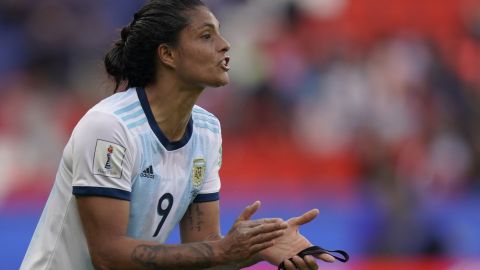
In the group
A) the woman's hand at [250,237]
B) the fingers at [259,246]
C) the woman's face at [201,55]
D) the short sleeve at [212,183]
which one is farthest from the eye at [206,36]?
the fingers at [259,246]

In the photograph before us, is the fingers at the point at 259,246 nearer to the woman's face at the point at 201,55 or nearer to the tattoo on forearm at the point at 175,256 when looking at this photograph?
the tattoo on forearm at the point at 175,256

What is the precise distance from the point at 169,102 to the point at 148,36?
0.94 feet

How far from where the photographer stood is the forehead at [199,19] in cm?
412

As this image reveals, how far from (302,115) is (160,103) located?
6.68 metres

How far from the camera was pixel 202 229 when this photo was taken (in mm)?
4359

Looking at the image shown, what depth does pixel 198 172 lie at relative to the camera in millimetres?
4277

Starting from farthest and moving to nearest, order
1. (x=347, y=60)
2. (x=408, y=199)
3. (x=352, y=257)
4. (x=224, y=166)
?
(x=347, y=60) < (x=224, y=166) < (x=408, y=199) < (x=352, y=257)

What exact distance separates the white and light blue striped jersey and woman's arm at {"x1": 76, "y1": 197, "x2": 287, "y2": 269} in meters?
0.06

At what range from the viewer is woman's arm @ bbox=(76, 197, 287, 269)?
12.6 feet

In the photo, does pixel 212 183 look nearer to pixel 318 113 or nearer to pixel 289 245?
pixel 289 245

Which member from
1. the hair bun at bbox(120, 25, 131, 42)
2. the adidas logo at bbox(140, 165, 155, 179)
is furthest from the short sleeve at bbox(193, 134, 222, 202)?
the hair bun at bbox(120, 25, 131, 42)

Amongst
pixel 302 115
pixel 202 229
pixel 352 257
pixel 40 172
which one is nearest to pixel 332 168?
pixel 302 115

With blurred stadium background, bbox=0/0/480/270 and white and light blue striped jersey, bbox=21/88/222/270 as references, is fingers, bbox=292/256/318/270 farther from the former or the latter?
blurred stadium background, bbox=0/0/480/270

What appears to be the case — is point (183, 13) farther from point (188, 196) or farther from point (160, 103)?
point (188, 196)
